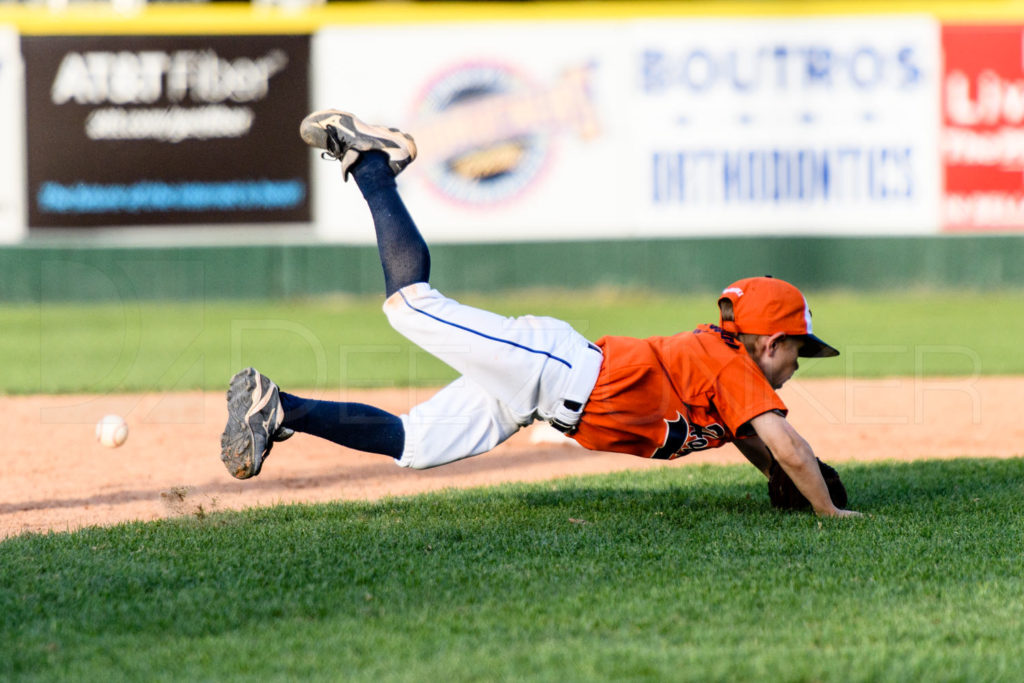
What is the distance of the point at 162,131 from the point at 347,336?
18.4ft

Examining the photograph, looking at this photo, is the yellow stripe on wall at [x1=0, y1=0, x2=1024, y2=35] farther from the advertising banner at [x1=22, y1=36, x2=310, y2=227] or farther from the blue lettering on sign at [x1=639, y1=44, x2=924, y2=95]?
the blue lettering on sign at [x1=639, y1=44, x2=924, y2=95]

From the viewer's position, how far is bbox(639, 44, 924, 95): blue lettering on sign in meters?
15.8

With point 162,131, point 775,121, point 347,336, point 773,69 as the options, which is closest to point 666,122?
point 775,121

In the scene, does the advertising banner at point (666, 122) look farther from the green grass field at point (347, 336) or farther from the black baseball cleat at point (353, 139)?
the black baseball cleat at point (353, 139)

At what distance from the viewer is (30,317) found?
14000 mm

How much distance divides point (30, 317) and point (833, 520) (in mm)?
12323

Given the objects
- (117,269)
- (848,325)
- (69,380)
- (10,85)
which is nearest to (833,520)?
(69,380)

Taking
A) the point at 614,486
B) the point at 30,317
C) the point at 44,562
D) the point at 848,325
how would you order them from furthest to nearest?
1. the point at 30,317
2. the point at 848,325
3. the point at 614,486
4. the point at 44,562

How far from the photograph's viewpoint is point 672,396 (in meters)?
3.68

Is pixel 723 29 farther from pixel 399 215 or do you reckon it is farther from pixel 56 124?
pixel 399 215

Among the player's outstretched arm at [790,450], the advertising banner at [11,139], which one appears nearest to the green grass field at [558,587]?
the player's outstretched arm at [790,450]

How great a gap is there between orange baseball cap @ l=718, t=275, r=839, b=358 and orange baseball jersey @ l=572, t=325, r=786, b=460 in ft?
0.30

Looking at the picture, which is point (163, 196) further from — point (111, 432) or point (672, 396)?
point (672, 396)

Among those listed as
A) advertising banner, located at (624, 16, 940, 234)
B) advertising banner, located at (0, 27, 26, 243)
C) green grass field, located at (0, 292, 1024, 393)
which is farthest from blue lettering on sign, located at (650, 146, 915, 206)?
advertising banner, located at (0, 27, 26, 243)
